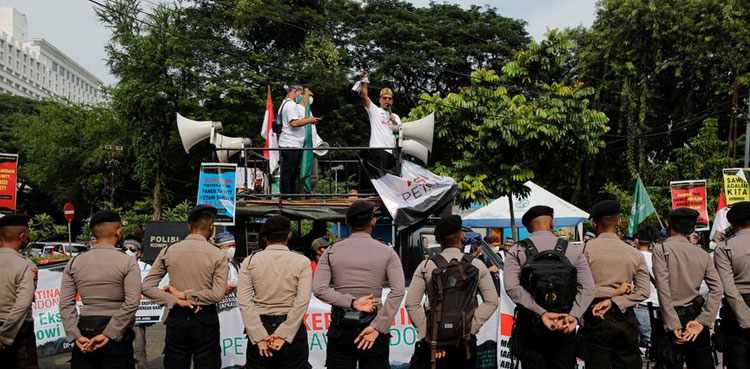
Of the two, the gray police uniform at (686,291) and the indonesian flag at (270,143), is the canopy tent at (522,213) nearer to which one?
the indonesian flag at (270,143)

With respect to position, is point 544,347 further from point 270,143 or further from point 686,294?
point 270,143

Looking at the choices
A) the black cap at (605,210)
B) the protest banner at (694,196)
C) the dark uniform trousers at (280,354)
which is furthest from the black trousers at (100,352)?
→ the protest banner at (694,196)

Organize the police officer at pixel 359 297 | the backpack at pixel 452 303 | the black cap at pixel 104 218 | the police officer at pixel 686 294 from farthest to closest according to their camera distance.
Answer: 1. the police officer at pixel 686 294
2. the black cap at pixel 104 218
3. the police officer at pixel 359 297
4. the backpack at pixel 452 303

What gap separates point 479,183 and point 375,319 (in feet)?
35.8

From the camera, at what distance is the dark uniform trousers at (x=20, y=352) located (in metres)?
5.40

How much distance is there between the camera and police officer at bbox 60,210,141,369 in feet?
16.6

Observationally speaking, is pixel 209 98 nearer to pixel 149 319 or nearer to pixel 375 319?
pixel 149 319

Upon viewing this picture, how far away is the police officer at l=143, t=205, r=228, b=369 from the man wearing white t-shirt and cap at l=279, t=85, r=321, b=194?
148 inches

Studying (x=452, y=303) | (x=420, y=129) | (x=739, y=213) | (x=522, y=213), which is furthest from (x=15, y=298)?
(x=522, y=213)

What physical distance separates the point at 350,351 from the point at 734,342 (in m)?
3.50

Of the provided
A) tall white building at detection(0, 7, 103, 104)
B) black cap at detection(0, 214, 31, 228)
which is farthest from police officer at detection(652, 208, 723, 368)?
tall white building at detection(0, 7, 103, 104)

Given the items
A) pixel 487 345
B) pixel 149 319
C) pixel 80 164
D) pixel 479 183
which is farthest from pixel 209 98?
pixel 487 345

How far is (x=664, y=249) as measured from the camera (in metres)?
5.72

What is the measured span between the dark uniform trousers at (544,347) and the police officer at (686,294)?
121 cm
